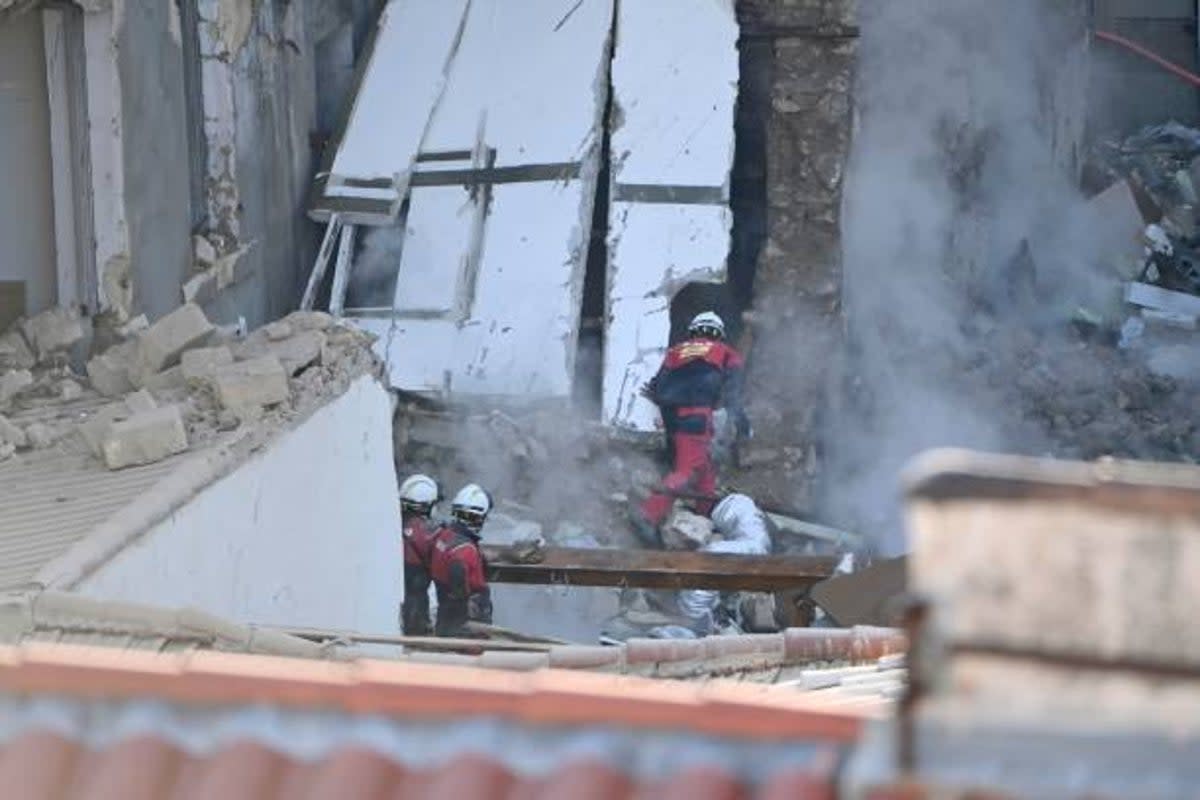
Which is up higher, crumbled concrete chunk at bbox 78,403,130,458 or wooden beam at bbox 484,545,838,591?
crumbled concrete chunk at bbox 78,403,130,458

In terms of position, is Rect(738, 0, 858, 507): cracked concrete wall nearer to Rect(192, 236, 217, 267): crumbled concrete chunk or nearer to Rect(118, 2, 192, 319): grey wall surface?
Rect(192, 236, 217, 267): crumbled concrete chunk

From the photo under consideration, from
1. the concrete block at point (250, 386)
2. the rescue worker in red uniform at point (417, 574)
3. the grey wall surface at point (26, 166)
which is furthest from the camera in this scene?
the rescue worker in red uniform at point (417, 574)

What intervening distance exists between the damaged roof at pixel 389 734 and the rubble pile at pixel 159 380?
5.49m

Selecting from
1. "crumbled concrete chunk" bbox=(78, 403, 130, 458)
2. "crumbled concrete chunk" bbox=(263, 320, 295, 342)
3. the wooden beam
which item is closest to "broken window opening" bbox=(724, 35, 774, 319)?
the wooden beam

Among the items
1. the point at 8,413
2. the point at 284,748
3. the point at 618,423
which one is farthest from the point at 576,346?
the point at 284,748

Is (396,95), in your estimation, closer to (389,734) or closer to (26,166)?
(26,166)

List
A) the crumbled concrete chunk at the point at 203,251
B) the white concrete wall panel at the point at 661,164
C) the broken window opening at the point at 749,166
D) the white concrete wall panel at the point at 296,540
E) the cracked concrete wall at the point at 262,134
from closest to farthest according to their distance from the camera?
the white concrete wall panel at the point at 296,540 < the crumbled concrete chunk at the point at 203,251 < the cracked concrete wall at the point at 262,134 < the white concrete wall panel at the point at 661,164 < the broken window opening at the point at 749,166

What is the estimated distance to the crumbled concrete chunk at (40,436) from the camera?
29.7 ft

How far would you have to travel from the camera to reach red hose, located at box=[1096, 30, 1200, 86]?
63.6ft

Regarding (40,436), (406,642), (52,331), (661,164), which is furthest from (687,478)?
(406,642)

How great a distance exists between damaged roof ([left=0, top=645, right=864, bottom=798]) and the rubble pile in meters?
5.49

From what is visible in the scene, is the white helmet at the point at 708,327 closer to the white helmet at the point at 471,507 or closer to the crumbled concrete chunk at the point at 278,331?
the white helmet at the point at 471,507

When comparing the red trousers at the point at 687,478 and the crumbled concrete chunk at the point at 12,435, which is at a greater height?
the crumbled concrete chunk at the point at 12,435

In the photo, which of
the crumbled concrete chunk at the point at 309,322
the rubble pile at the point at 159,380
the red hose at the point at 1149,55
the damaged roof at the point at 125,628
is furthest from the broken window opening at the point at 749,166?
the damaged roof at the point at 125,628
